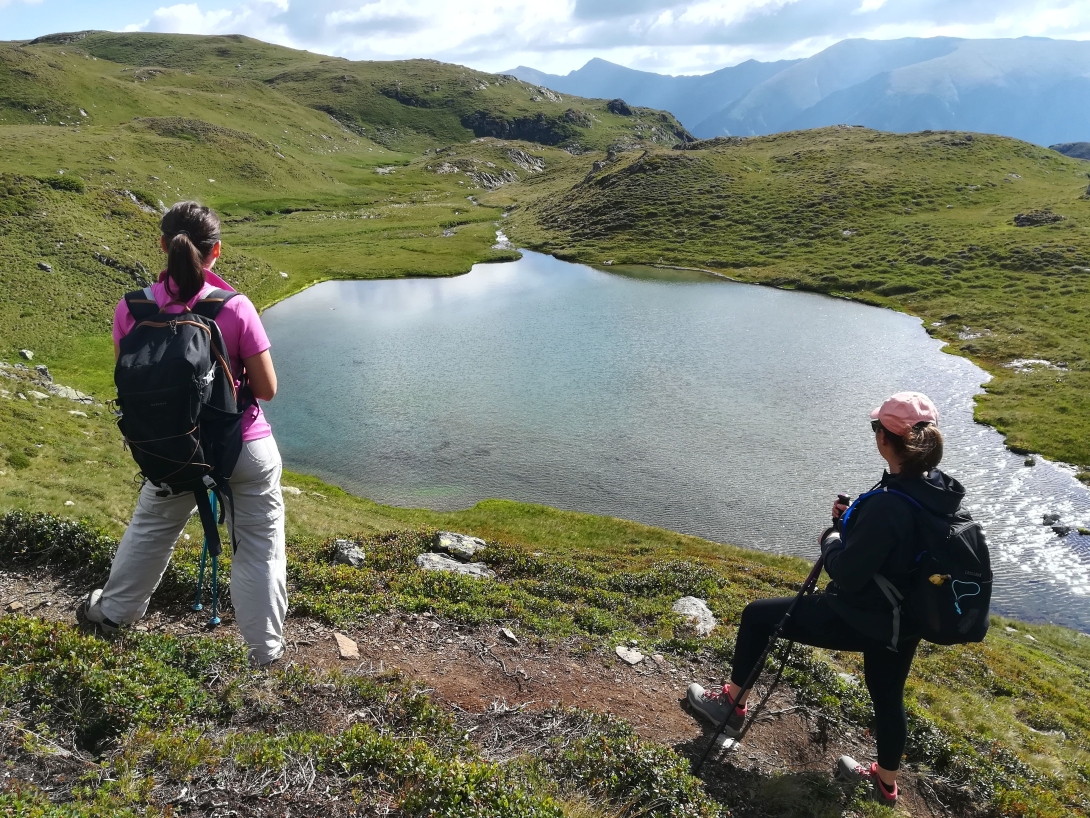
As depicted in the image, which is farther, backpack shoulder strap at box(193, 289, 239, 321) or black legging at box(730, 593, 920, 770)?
black legging at box(730, 593, 920, 770)

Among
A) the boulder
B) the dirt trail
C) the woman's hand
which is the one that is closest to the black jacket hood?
the dirt trail

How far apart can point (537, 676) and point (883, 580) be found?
5.34 meters

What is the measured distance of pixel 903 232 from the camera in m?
99.2

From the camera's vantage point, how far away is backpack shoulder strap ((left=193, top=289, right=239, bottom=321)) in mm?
6453

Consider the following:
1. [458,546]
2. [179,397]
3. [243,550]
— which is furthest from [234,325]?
[458,546]

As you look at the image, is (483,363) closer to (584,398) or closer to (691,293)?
(584,398)

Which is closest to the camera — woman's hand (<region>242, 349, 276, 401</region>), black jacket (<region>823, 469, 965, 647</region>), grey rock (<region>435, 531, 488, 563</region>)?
black jacket (<region>823, 469, 965, 647</region>)

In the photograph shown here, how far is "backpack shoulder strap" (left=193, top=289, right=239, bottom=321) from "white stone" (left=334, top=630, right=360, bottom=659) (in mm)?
5280

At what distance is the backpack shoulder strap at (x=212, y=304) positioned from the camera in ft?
21.2

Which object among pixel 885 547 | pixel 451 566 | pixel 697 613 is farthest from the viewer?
pixel 451 566

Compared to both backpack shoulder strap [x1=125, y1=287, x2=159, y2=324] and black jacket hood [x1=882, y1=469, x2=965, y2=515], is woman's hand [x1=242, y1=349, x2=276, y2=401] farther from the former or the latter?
black jacket hood [x1=882, y1=469, x2=965, y2=515]

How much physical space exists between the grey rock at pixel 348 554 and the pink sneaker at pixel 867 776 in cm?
1044

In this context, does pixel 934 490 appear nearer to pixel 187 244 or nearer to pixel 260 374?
pixel 260 374

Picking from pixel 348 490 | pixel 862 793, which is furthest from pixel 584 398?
pixel 862 793
